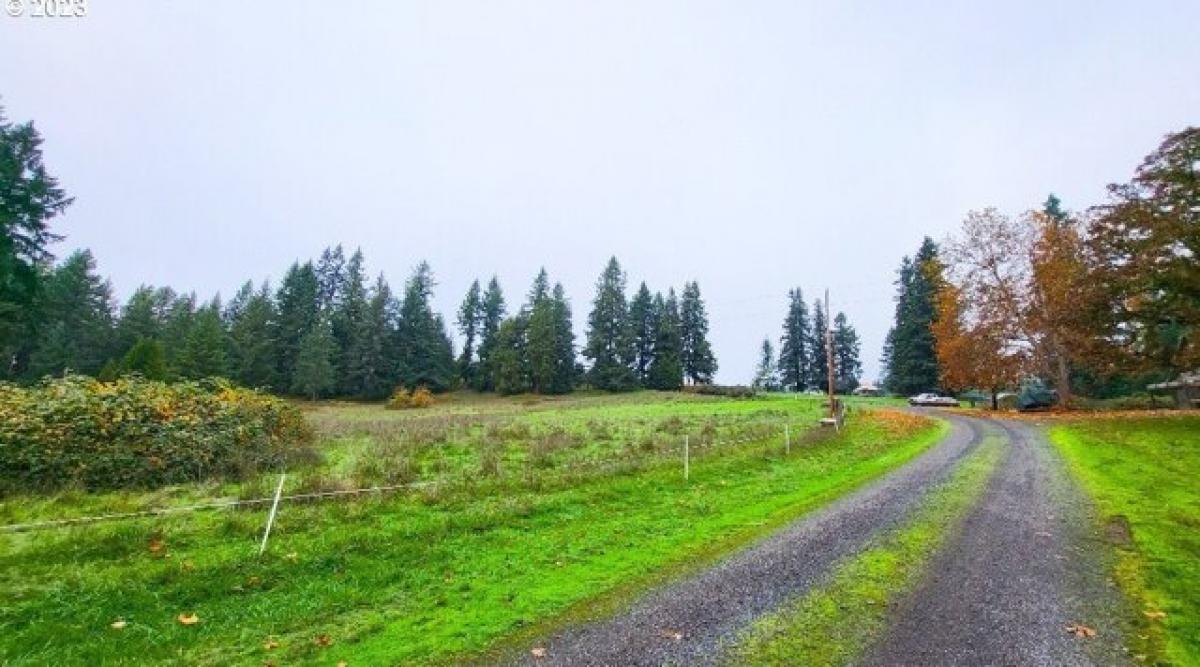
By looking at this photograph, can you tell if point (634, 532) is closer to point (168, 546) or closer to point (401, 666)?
point (401, 666)

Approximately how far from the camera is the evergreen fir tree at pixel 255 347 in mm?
67500

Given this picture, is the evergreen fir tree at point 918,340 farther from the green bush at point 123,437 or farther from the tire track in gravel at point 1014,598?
the green bush at point 123,437

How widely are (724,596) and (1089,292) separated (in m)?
30.1

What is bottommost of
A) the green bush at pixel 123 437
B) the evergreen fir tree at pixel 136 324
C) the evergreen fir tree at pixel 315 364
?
the green bush at pixel 123 437

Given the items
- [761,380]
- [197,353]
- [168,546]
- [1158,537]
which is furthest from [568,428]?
[761,380]

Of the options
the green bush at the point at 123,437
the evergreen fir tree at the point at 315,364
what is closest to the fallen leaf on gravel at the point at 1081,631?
the green bush at the point at 123,437

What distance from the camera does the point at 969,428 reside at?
2794 cm

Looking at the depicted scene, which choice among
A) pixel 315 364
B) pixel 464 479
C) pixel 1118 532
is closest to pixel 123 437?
pixel 464 479

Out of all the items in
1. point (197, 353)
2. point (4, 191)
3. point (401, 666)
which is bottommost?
point (401, 666)

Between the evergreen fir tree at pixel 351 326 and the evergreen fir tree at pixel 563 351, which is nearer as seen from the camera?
the evergreen fir tree at pixel 351 326

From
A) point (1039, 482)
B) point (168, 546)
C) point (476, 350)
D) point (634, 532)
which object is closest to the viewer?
point (168, 546)

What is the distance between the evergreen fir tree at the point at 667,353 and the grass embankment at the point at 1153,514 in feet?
A: 189

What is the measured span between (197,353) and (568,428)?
5016cm

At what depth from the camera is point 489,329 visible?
86812mm
